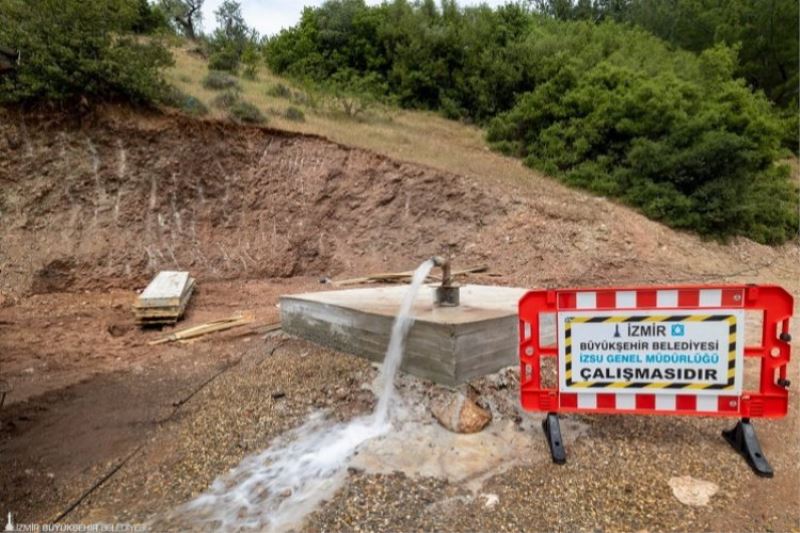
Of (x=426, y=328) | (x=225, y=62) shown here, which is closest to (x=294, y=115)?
(x=225, y=62)

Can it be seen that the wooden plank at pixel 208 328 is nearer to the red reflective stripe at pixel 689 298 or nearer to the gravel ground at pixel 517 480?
the gravel ground at pixel 517 480

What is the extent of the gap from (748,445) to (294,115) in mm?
11527

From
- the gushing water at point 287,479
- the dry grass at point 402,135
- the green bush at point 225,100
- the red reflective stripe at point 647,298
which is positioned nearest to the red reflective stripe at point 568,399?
the red reflective stripe at point 647,298

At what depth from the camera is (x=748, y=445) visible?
10.0 ft

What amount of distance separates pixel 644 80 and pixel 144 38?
1276 cm

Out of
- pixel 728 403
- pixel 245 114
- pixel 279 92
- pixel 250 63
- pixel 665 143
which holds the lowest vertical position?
pixel 728 403

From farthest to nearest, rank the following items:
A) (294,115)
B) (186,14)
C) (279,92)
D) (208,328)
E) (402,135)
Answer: (186,14)
(279,92)
(402,135)
(294,115)
(208,328)

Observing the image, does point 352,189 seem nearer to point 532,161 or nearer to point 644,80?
point 532,161

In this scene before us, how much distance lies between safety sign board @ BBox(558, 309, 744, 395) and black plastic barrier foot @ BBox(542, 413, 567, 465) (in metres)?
0.29

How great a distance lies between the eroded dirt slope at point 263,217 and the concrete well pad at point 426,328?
374cm

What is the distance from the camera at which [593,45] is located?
16.7 meters

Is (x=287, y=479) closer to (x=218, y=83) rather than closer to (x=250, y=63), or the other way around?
(x=218, y=83)

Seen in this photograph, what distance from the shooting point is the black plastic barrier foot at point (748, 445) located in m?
2.93

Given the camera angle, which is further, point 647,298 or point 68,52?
point 68,52
